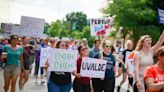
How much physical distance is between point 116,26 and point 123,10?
4456mm

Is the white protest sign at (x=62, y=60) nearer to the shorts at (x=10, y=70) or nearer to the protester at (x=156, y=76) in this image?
the shorts at (x=10, y=70)

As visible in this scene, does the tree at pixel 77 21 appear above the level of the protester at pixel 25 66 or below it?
above

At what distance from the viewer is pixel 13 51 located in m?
10.2

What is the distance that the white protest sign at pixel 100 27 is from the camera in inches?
456

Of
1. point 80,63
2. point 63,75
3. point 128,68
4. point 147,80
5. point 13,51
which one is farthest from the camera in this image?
point 128,68

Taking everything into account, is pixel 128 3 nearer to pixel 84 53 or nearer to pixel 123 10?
pixel 123 10

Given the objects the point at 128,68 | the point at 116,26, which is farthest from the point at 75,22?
the point at 128,68

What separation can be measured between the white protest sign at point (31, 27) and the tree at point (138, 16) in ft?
93.6

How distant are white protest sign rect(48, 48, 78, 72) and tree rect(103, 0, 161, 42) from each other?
34676mm

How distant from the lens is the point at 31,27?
15055 millimetres

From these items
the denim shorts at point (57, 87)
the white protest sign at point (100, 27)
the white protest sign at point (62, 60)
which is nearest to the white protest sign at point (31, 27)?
the white protest sign at point (100, 27)

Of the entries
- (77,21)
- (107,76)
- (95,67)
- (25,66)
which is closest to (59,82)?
(95,67)

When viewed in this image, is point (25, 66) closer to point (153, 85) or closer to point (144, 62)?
point (144, 62)

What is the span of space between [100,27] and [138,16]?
106 feet
